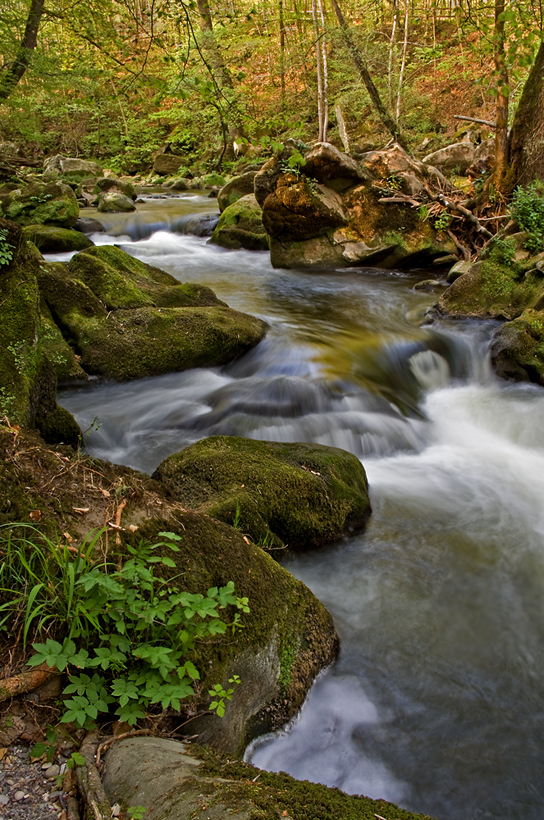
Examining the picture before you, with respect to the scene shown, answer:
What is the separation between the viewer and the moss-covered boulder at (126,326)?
650 cm

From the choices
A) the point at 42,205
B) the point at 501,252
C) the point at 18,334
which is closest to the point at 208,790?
the point at 18,334

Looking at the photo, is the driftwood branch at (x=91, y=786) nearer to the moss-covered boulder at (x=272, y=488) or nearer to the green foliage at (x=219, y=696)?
the green foliage at (x=219, y=696)

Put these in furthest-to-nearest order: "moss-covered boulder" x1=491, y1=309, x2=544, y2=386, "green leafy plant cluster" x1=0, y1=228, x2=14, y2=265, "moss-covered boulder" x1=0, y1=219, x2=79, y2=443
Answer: "moss-covered boulder" x1=491, y1=309, x2=544, y2=386, "green leafy plant cluster" x1=0, y1=228, x2=14, y2=265, "moss-covered boulder" x1=0, y1=219, x2=79, y2=443

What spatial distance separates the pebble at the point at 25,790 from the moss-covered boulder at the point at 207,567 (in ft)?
2.05

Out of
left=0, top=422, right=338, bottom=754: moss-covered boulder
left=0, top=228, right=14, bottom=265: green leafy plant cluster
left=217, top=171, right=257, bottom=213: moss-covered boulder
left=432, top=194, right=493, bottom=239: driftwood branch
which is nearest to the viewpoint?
left=0, top=422, right=338, bottom=754: moss-covered boulder

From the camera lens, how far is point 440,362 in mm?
7805

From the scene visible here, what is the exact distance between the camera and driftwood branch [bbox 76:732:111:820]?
151 cm

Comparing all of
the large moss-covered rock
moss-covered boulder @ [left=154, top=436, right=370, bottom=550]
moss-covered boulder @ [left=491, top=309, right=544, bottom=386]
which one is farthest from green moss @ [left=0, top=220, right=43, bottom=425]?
the large moss-covered rock

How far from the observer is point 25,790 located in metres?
1.55

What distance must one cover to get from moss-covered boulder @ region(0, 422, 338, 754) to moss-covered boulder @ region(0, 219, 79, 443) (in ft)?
3.50

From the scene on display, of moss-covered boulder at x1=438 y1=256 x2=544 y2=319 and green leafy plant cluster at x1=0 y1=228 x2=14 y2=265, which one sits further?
moss-covered boulder at x1=438 y1=256 x2=544 y2=319

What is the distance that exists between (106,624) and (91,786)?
54 cm

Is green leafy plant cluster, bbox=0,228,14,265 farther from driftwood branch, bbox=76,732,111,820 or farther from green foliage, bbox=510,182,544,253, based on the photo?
green foliage, bbox=510,182,544,253

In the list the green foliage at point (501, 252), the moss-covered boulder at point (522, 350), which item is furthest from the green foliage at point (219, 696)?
the green foliage at point (501, 252)
